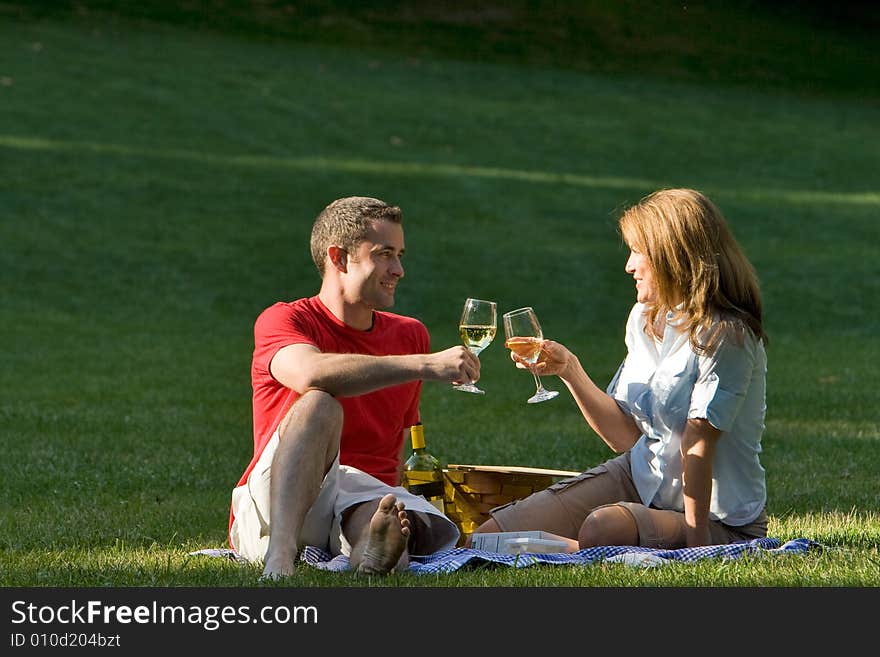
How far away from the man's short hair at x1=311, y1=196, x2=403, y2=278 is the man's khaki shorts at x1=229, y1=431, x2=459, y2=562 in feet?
2.94

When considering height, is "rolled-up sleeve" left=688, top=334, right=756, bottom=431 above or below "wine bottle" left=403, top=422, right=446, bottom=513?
above

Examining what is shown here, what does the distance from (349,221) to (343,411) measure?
2.68 feet

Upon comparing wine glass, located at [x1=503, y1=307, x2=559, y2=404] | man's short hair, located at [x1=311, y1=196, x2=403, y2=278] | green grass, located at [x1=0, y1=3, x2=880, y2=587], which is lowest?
green grass, located at [x1=0, y1=3, x2=880, y2=587]

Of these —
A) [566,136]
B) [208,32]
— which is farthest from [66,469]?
[208,32]

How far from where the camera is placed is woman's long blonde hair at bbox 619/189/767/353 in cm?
548

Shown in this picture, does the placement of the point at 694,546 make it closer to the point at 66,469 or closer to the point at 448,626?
the point at 448,626

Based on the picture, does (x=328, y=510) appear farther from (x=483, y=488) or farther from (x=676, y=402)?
(x=676, y=402)

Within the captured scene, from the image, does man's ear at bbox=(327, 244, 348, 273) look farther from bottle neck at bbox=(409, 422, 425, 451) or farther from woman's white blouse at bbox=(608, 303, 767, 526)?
woman's white blouse at bbox=(608, 303, 767, 526)

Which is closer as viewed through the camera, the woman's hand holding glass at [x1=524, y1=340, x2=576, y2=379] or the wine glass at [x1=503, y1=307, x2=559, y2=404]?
the wine glass at [x1=503, y1=307, x2=559, y2=404]

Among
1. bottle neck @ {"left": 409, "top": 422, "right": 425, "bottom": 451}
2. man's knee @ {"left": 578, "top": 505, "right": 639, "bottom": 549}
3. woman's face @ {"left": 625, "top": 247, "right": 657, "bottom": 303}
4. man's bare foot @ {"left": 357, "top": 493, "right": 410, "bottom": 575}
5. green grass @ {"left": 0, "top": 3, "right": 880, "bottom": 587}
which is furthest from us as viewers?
green grass @ {"left": 0, "top": 3, "right": 880, "bottom": 587}

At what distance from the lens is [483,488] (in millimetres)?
6594

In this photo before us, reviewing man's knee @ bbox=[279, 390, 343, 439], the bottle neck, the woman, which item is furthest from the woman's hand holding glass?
man's knee @ bbox=[279, 390, 343, 439]

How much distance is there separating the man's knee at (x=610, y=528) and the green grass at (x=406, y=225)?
402 mm

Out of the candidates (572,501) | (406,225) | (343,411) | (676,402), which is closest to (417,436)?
(343,411)
